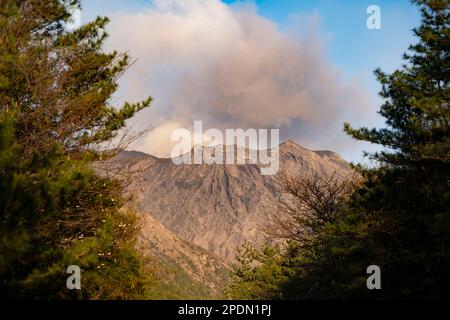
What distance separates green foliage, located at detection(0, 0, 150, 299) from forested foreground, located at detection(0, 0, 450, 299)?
0.04m

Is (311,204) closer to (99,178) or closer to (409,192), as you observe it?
(409,192)

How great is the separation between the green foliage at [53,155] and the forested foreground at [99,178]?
1.5 inches

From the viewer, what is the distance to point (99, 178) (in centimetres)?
1582

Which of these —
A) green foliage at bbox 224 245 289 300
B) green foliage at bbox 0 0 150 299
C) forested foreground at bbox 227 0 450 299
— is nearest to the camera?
green foliage at bbox 0 0 150 299

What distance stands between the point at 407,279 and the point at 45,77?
1569cm

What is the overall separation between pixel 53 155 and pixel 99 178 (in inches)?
233

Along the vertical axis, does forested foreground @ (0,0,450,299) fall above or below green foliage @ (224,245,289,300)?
above

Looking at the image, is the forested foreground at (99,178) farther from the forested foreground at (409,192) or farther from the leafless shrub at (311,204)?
the leafless shrub at (311,204)

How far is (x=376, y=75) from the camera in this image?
872 inches

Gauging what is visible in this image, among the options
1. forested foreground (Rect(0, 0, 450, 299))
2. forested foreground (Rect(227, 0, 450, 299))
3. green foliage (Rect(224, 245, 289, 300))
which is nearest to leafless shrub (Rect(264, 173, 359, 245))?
forested foreground (Rect(0, 0, 450, 299))

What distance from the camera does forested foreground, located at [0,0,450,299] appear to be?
9977 mm

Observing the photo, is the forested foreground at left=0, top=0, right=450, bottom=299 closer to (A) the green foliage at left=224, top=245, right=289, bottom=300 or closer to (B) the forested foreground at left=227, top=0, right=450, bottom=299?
(B) the forested foreground at left=227, top=0, right=450, bottom=299
